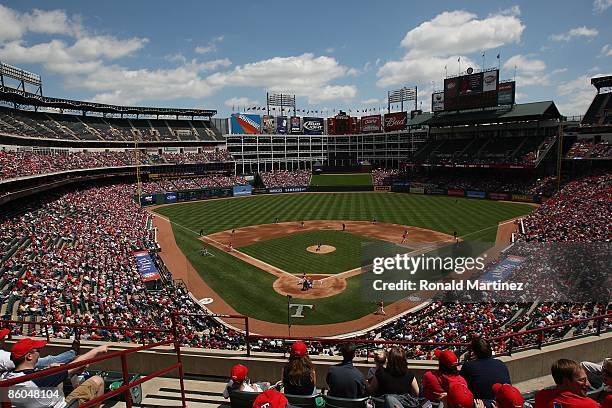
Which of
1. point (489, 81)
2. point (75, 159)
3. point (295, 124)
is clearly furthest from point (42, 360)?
point (295, 124)

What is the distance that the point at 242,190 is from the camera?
75562 millimetres

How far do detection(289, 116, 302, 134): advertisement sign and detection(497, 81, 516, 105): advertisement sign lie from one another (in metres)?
54.2

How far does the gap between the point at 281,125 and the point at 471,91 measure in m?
52.0

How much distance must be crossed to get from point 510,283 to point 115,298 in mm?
20511

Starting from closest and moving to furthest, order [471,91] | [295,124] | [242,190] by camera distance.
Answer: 1. [471,91]
2. [242,190]
3. [295,124]

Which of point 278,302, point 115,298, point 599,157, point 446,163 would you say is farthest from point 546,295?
point 446,163

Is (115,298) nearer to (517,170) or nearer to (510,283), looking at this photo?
(510,283)

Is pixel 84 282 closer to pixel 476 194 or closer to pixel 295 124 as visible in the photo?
pixel 476 194

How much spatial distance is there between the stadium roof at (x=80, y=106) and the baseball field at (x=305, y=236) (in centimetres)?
2555

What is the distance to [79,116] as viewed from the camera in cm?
7281

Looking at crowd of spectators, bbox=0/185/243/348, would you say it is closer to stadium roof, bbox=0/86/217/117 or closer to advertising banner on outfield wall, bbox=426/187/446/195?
stadium roof, bbox=0/86/217/117

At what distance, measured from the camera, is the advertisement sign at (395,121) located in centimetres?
9656

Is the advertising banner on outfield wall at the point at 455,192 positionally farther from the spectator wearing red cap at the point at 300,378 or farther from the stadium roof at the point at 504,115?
the spectator wearing red cap at the point at 300,378

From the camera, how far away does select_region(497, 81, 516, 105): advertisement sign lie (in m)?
65.8
